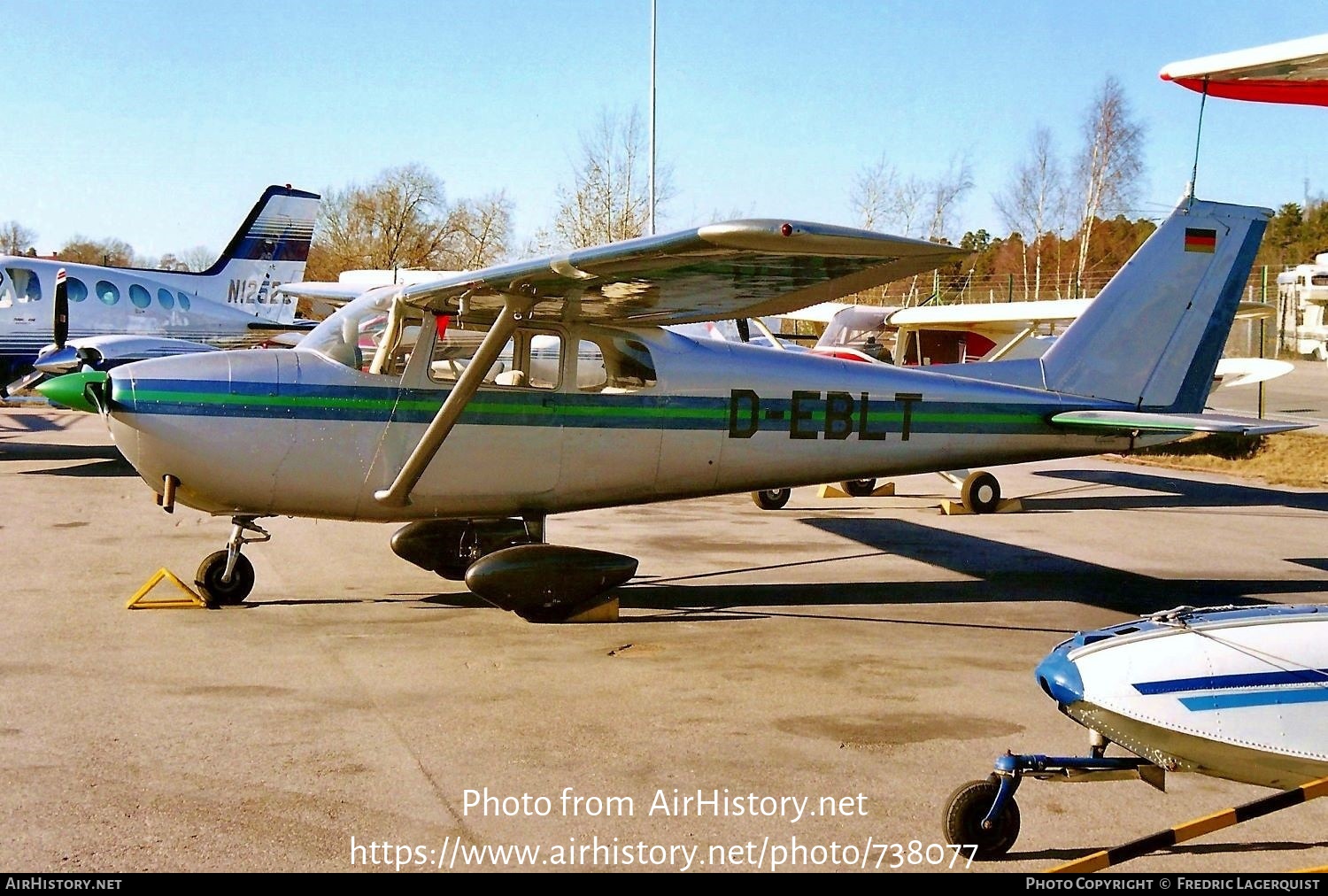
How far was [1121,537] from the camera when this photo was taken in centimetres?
1161

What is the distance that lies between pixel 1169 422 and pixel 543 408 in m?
4.49

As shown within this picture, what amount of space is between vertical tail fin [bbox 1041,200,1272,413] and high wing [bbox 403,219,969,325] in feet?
10.8

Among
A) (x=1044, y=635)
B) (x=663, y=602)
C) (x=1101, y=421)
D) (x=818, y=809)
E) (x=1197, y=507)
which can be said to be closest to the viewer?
(x=818, y=809)

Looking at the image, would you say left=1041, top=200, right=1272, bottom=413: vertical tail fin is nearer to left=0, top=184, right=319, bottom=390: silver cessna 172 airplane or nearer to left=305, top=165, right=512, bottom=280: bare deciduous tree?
left=0, top=184, right=319, bottom=390: silver cessna 172 airplane

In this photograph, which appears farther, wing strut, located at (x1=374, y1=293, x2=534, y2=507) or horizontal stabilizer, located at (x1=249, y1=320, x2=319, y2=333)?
horizontal stabilizer, located at (x1=249, y1=320, x2=319, y2=333)

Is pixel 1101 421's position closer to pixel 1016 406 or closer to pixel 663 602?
pixel 1016 406

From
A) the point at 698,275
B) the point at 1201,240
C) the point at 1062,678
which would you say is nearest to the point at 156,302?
the point at 698,275

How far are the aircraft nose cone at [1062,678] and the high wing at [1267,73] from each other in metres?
4.13

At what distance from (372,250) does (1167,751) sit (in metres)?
64.9

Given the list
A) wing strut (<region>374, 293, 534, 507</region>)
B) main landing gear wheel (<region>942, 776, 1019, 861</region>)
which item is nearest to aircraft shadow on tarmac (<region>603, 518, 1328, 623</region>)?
wing strut (<region>374, 293, 534, 507</region>)

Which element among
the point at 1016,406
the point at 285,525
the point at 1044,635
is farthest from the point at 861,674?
the point at 285,525

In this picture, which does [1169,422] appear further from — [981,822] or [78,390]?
[78,390]

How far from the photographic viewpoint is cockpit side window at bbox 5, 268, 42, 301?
17953 millimetres

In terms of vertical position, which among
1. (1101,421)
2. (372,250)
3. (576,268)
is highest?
(372,250)
